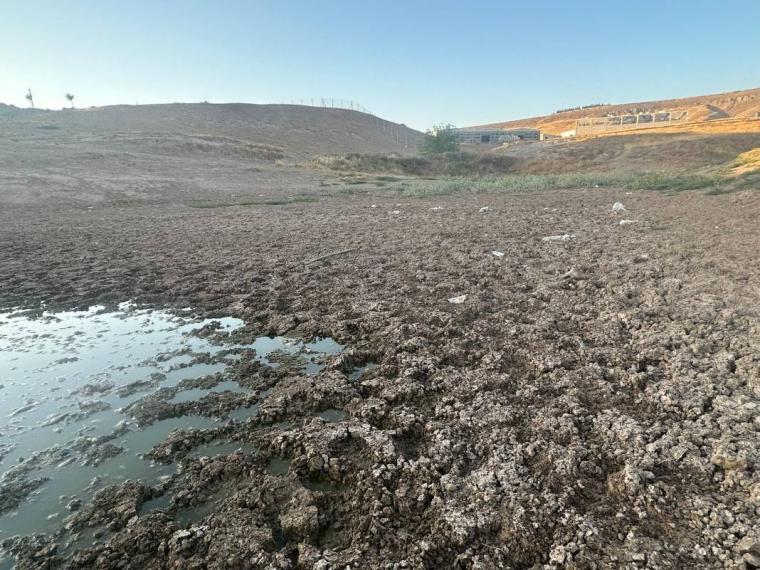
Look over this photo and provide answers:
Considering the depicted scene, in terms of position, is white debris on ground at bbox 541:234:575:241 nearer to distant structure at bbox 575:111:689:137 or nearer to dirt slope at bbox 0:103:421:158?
dirt slope at bbox 0:103:421:158

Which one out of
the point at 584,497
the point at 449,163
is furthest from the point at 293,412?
the point at 449,163

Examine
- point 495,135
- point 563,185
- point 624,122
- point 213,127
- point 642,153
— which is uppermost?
point 213,127

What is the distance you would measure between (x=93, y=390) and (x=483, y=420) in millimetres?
3578

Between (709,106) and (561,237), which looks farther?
(709,106)

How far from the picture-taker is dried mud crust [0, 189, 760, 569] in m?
2.35

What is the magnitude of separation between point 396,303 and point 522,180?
2035 cm

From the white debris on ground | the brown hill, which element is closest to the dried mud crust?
the white debris on ground

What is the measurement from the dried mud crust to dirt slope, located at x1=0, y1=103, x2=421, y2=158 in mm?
41356

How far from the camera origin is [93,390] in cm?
421

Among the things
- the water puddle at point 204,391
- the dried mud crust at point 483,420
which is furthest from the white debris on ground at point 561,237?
the water puddle at point 204,391

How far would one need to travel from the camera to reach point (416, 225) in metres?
12.0

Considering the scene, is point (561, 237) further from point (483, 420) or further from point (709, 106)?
point (709, 106)

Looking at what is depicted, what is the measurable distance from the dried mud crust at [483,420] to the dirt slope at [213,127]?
41356 mm

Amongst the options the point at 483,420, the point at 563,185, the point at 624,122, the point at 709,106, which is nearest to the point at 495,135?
the point at 624,122
